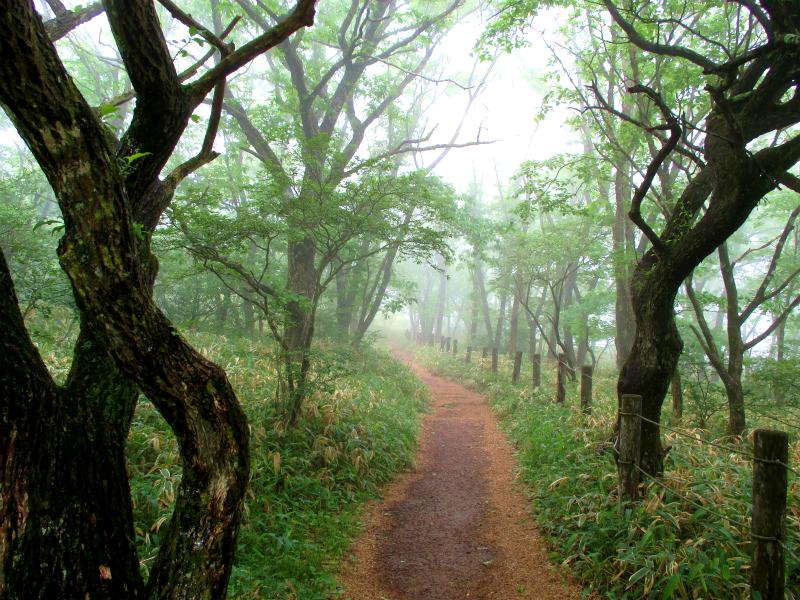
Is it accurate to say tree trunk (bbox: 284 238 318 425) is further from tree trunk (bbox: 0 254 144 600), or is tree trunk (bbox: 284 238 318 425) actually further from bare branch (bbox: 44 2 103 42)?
tree trunk (bbox: 0 254 144 600)

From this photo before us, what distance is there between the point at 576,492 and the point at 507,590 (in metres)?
1.90

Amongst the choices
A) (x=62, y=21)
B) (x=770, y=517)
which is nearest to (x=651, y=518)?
(x=770, y=517)

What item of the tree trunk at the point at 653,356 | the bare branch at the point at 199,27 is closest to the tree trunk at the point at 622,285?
the tree trunk at the point at 653,356

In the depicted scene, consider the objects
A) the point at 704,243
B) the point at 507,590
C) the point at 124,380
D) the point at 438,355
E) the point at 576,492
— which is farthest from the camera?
the point at 438,355

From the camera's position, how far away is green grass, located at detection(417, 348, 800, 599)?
3756 mm

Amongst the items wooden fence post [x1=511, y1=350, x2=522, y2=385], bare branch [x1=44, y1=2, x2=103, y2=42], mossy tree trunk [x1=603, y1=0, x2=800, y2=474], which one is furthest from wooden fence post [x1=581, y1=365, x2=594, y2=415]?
bare branch [x1=44, y1=2, x2=103, y2=42]

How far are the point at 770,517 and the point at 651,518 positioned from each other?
5.18ft

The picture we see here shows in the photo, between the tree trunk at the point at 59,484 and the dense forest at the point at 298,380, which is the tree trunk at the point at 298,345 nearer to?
the dense forest at the point at 298,380

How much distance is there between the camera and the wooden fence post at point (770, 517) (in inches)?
124

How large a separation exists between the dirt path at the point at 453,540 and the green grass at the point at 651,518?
31 centimetres

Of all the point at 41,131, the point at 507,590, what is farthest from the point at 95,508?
the point at 507,590

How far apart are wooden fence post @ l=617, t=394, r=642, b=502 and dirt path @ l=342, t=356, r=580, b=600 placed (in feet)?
3.70

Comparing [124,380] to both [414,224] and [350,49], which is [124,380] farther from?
[350,49]

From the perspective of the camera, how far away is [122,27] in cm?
282
